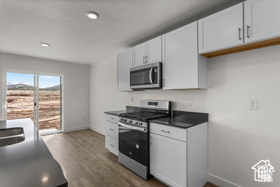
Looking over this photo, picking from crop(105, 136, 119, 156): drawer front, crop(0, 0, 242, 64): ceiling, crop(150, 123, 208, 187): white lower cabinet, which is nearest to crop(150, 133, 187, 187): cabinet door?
crop(150, 123, 208, 187): white lower cabinet

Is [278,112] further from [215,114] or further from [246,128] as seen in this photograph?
[215,114]

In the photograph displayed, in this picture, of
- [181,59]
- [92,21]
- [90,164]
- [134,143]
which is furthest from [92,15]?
[90,164]

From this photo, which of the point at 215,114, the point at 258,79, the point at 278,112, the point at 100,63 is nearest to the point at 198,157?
the point at 215,114

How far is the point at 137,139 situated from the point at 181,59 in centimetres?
141

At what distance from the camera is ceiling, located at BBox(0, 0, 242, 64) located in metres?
1.79

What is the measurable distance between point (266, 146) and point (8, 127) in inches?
123

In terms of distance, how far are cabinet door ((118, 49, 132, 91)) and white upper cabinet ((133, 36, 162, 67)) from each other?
0.62ft

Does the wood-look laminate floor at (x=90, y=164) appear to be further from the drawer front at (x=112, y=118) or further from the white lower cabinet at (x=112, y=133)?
the drawer front at (x=112, y=118)

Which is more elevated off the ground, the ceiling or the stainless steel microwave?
the ceiling

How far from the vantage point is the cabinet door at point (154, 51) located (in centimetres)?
239

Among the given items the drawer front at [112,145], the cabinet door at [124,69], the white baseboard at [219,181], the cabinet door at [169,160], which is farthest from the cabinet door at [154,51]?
the white baseboard at [219,181]

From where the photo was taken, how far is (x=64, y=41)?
9.84ft

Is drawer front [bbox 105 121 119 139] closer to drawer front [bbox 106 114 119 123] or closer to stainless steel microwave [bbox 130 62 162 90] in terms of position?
drawer front [bbox 106 114 119 123]

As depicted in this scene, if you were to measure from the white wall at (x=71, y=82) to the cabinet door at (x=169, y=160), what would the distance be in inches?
150
